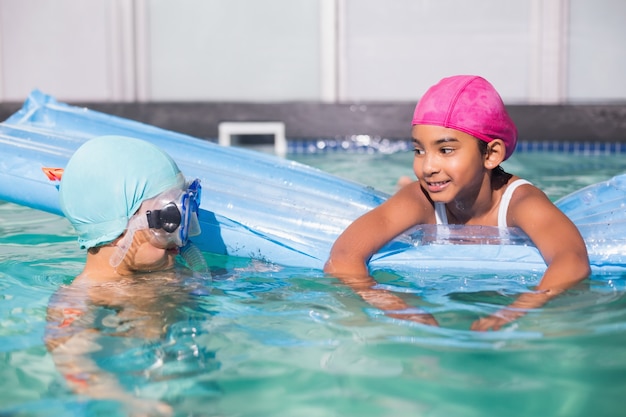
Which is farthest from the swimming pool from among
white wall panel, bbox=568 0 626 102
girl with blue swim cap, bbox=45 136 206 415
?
white wall panel, bbox=568 0 626 102

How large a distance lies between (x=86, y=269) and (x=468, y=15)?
628 cm

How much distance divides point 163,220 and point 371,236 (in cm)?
88

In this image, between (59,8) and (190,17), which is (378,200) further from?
(59,8)

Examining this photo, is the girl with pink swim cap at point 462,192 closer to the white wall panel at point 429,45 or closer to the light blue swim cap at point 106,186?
the light blue swim cap at point 106,186

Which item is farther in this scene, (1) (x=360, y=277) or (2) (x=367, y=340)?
(1) (x=360, y=277)

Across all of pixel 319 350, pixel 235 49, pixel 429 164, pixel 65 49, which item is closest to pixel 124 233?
pixel 319 350

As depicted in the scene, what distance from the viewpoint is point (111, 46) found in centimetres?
910

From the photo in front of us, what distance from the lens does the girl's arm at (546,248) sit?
10.1ft

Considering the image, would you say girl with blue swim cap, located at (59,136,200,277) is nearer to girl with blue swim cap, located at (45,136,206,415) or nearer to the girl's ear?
girl with blue swim cap, located at (45,136,206,415)

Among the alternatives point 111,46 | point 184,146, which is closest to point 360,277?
point 184,146

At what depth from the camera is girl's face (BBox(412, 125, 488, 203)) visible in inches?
138

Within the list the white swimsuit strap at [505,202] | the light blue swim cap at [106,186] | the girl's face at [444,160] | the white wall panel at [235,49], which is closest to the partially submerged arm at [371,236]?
the girl's face at [444,160]

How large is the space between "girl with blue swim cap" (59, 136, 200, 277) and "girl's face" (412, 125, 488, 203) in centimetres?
93

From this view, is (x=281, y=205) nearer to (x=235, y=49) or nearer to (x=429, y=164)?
(x=429, y=164)
